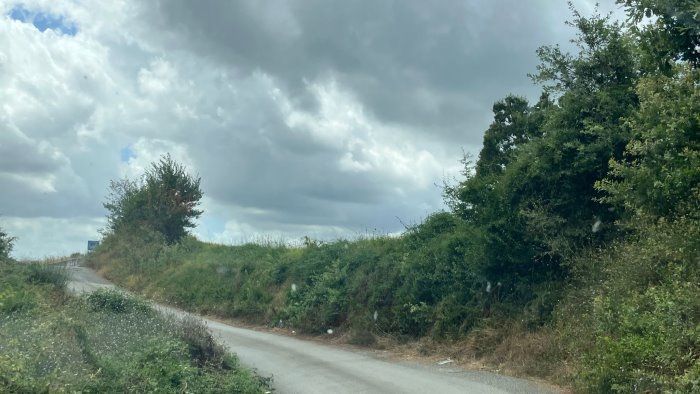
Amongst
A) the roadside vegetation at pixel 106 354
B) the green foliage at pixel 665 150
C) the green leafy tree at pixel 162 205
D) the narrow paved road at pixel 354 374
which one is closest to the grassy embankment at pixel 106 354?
the roadside vegetation at pixel 106 354

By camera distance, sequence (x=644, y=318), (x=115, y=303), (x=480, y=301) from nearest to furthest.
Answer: (x=644, y=318), (x=115, y=303), (x=480, y=301)

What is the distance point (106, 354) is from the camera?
11.0 m

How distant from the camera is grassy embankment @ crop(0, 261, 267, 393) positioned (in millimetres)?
9594

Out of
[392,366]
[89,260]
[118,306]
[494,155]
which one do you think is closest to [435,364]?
[392,366]

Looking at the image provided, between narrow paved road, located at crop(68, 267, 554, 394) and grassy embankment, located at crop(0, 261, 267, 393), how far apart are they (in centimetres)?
135

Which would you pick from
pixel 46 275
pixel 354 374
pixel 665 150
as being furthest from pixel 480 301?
pixel 46 275

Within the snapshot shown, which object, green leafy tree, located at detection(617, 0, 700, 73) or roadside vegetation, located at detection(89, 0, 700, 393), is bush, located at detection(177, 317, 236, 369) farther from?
green leafy tree, located at detection(617, 0, 700, 73)

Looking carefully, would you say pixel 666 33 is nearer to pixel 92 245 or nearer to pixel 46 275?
pixel 46 275

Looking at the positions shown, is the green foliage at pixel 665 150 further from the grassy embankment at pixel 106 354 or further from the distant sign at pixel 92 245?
the distant sign at pixel 92 245

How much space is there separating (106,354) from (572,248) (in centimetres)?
963

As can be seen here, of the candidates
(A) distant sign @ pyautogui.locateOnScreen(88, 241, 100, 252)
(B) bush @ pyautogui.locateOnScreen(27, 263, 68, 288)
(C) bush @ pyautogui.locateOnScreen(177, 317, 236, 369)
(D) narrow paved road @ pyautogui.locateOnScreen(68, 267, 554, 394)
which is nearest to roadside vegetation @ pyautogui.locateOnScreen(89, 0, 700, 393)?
(D) narrow paved road @ pyautogui.locateOnScreen(68, 267, 554, 394)

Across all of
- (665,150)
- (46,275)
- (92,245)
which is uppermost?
(92,245)

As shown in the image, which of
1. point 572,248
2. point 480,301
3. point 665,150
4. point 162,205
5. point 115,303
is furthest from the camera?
point 162,205

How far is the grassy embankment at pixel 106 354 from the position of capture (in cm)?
959
